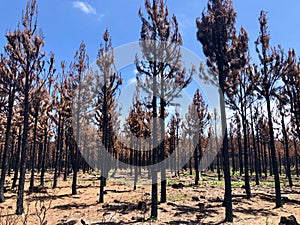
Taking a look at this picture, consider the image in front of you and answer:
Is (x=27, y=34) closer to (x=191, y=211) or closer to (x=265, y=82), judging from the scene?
(x=191, y=211)

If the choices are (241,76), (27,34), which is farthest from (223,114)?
(27,34)

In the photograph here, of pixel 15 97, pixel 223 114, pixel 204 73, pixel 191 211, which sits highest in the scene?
pixel 204 73

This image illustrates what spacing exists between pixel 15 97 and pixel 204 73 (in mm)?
9780

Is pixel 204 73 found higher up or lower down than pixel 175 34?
lower down

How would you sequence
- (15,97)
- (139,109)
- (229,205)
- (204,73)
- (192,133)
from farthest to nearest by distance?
(192,133) → (139,109) → (15,97) → (204,73) → (229,205)

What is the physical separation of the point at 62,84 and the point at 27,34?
7560 millimetres

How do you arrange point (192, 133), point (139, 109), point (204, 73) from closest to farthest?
point (204, 73)
point (139, 109)
point (192, 133)

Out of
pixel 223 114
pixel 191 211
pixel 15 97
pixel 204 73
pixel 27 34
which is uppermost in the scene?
pixel 27 34

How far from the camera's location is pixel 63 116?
17.9 m

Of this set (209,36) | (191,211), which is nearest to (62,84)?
(209,36)

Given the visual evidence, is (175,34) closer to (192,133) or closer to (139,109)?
(139,109)

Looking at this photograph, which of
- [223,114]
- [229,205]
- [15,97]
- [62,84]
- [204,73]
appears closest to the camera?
[229,205]

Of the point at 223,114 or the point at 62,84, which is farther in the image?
the point at 62,84

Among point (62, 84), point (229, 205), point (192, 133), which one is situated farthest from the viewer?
point (192, 133)
